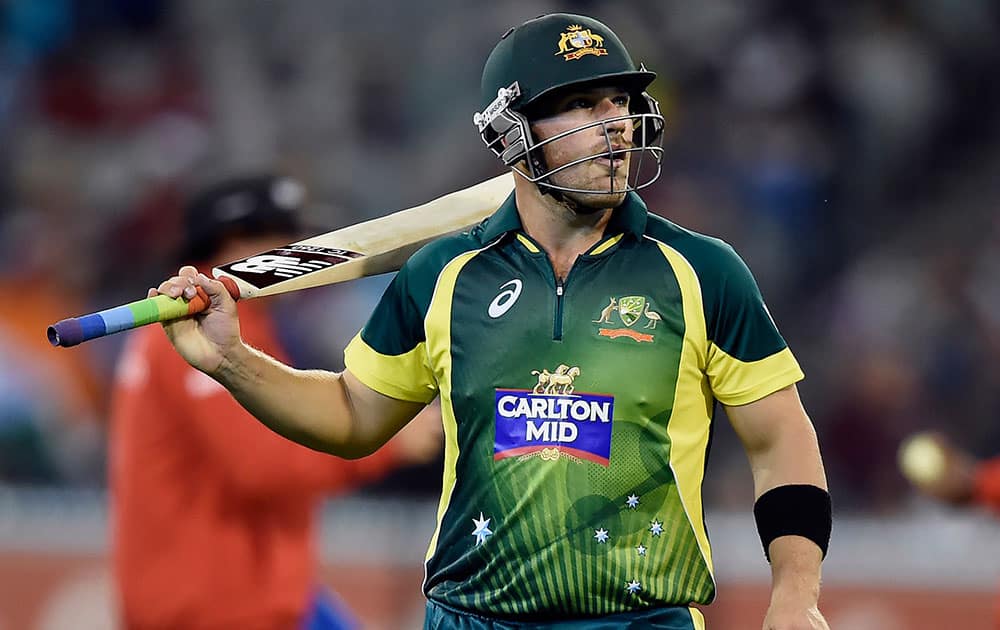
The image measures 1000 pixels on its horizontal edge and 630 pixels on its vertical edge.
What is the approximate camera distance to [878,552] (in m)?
7.27

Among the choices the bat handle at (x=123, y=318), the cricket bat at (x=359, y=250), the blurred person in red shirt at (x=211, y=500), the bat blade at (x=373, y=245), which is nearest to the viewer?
the bat handle at (x=123, y=318)

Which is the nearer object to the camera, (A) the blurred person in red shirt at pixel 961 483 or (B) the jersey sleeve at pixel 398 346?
(B) the jersey sleeve at pixel 398 346

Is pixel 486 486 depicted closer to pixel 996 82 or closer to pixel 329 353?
pixel 329 353

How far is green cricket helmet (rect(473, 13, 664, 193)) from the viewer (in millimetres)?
3334

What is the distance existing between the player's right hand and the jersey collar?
583 millimetres

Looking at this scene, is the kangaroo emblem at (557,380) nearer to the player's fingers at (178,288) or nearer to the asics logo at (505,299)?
the asics logo at (505,299)

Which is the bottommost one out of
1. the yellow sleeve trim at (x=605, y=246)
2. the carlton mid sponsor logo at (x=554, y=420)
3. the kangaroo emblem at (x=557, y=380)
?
the carlton mid sponsor logo at (x=554, y=420)

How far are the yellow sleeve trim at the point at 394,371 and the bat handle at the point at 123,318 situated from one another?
1.22 ft

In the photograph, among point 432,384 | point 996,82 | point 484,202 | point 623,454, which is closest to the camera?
point 623,454

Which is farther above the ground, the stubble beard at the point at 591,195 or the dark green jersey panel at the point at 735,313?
the stubble beard at the point at 591,195

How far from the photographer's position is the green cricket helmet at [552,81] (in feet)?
10.9

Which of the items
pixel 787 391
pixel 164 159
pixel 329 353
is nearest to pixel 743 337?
pixel 787 391

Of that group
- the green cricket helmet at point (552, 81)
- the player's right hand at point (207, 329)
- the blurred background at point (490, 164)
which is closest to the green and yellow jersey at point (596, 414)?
the green cricket helmet at point (552, 81)

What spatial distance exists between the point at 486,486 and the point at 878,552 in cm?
443
